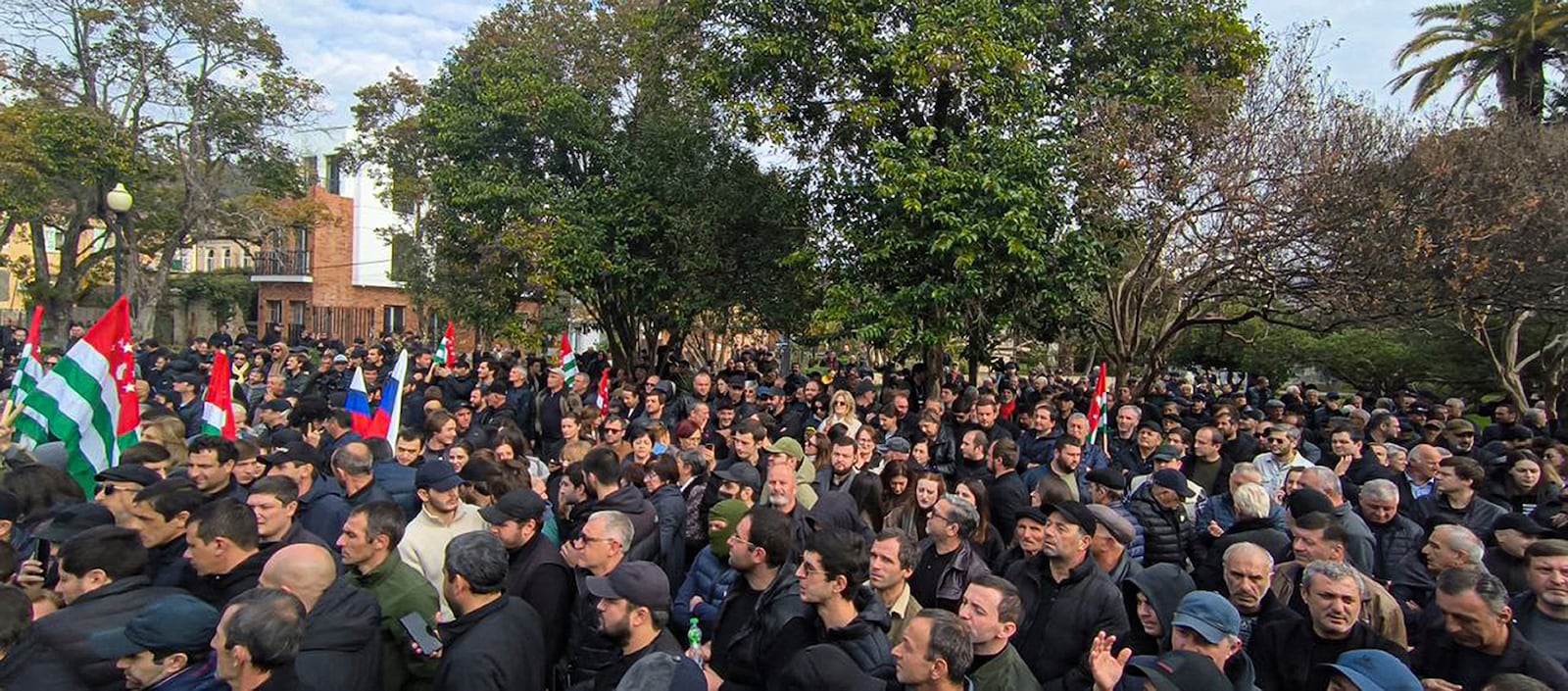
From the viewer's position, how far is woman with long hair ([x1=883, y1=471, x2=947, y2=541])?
6.27 m

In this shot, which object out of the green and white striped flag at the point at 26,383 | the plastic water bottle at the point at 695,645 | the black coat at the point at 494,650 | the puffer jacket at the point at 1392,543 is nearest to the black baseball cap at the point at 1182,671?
the plastic water bottle at the point at 695,645

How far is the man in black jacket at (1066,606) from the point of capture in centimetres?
436

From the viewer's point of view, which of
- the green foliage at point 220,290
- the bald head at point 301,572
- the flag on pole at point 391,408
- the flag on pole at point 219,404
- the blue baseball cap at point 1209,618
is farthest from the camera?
the green foliage at point 220,290

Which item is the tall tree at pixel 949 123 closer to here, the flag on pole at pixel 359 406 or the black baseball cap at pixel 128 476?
the flag on pole at pixel 359 406

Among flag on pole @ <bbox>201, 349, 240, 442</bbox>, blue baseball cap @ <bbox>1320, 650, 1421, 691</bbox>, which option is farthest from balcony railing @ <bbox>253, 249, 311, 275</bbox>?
blue baseball cap @ <bbox>1320, 650, 1421, 691</bbox>

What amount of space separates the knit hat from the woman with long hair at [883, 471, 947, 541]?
53.8 inches

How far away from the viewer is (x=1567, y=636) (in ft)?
14.3

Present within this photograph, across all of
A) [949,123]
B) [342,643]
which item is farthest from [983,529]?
[949,123]

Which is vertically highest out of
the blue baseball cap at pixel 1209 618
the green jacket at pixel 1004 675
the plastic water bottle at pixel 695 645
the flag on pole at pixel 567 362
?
the flag on pole at pixel 567 362

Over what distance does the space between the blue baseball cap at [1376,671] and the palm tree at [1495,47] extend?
20.4 m

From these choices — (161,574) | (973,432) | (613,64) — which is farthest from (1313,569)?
(613,64)

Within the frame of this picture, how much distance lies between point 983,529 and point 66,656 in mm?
4483

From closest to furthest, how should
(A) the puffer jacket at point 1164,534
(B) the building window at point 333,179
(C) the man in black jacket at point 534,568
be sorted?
(C) the man in black jacket at point 534,568 < (A) the puffer jacket at point 1164,534 < (B) the building window at point 333,179

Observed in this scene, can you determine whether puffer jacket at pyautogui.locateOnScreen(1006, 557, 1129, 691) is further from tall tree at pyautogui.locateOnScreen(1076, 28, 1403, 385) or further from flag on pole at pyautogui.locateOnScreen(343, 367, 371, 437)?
tall tree at pyautogui.locateOnScreen(1076, 28, 1403, 385)
